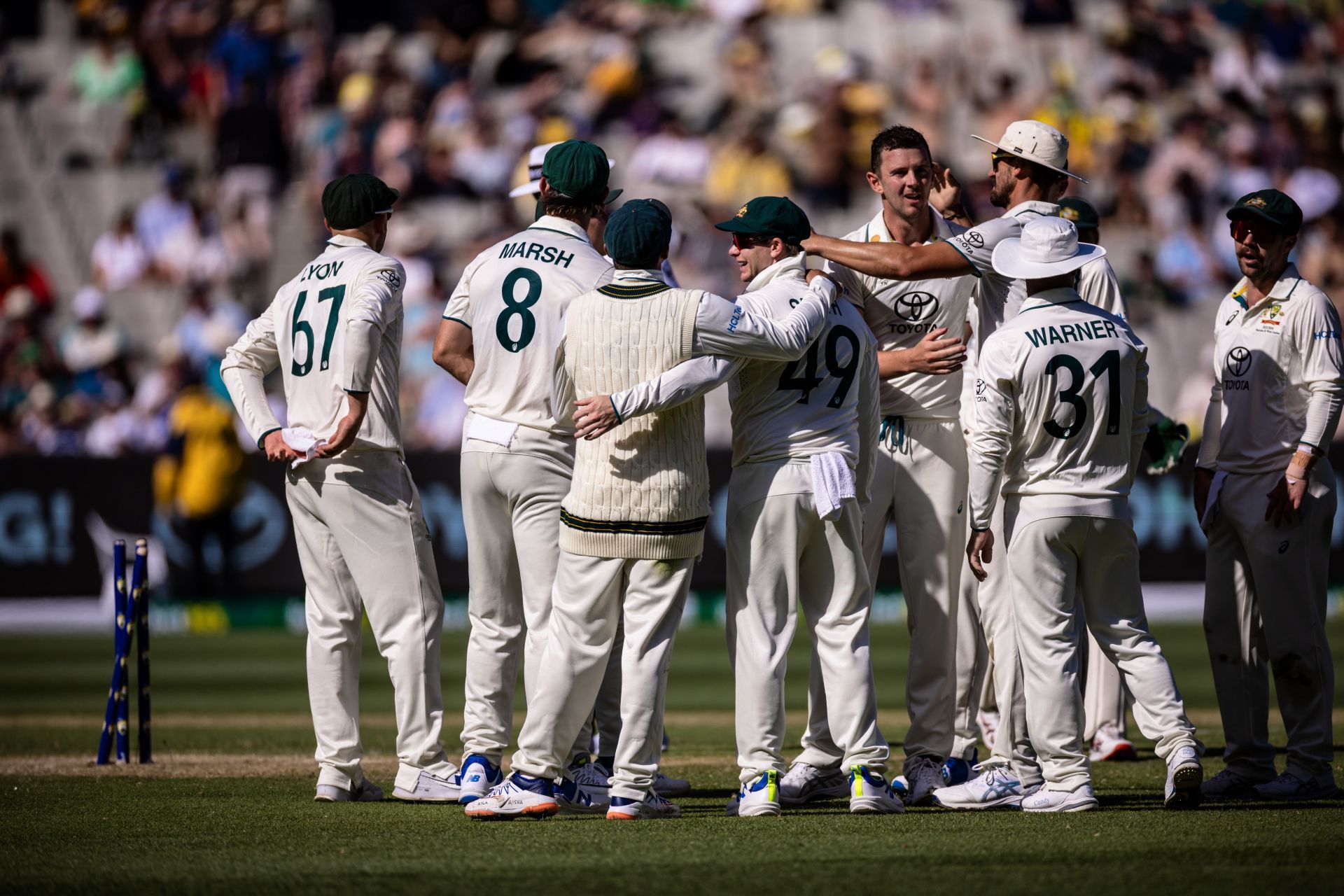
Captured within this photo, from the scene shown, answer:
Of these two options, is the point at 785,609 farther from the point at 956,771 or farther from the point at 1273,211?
the point at 1273,211

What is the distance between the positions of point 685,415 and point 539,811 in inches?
66.2

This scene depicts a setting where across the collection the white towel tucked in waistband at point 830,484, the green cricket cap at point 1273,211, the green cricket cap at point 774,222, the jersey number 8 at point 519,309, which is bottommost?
the white towel tucked in waistband at point 830,484

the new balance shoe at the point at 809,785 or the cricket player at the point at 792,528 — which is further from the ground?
the cricket player at the point at 792,528

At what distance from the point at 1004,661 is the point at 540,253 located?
2.67 meters

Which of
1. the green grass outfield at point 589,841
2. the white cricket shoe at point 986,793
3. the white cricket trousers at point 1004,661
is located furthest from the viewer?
the white cricket trousers at point 1004,661

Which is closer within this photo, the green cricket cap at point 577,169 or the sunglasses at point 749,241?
the sunglasses at point 749,241

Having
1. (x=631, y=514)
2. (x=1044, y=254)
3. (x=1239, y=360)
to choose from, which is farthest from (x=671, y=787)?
(x=1239, y=360)

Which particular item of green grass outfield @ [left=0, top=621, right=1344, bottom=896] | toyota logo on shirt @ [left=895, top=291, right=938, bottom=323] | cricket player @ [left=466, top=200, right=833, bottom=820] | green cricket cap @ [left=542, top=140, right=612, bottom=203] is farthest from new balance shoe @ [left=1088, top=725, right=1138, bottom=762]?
green cricket cap @ [left=542, top=140, right=612, bottom=203]

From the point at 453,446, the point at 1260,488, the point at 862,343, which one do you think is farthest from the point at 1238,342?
the point at 453,446

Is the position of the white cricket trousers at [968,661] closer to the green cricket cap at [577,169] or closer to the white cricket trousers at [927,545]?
the white cricket trousers at [927,545]

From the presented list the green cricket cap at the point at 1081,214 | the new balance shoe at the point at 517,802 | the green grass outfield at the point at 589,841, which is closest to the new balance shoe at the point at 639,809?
the green grass outfield at the point at 589,841

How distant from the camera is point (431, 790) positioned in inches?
288

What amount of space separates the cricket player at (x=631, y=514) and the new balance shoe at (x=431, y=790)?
592 millimetres

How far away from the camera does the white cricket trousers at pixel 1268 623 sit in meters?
7.45
